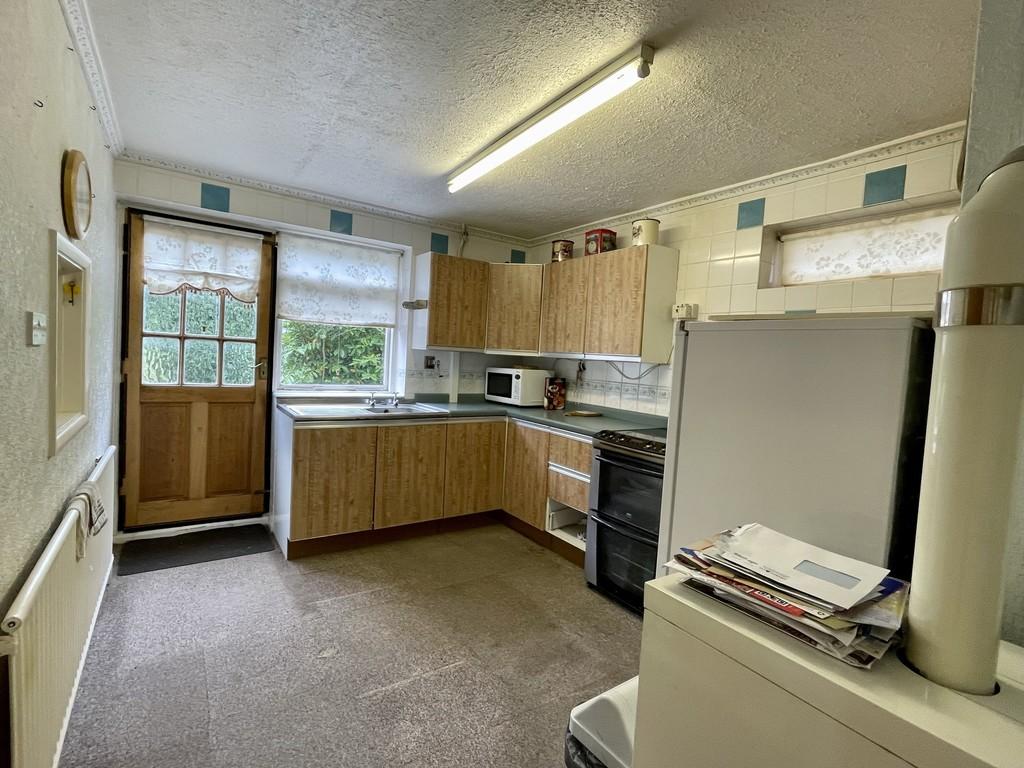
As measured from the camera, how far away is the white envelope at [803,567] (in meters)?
0.68

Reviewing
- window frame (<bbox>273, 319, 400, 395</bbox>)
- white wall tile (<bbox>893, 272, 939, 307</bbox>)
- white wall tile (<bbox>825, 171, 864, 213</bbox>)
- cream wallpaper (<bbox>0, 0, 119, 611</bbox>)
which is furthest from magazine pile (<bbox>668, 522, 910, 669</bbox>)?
window frame (<bbox>273, 319, 400, 395</bbox>)

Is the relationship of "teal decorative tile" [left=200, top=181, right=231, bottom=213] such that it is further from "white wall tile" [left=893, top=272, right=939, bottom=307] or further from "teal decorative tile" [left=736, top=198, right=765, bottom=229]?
"white wall tile" [left=893, top=272, right=939, bottom=307]

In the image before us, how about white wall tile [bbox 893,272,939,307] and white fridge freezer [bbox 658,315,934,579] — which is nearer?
white fridge freezer [bbox 658,315,934,579]

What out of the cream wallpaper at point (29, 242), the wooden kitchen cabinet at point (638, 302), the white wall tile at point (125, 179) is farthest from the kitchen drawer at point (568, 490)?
the white wall tile at point (125, 179)

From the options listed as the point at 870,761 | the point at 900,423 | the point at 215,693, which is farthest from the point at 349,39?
the point at 215,693

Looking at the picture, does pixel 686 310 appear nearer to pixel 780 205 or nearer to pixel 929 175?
pixel 780 205

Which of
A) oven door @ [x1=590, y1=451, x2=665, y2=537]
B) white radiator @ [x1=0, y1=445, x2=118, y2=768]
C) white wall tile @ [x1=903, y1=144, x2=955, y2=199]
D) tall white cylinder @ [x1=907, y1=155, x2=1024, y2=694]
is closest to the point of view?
tall white cylinder @ [x1=907, y1=155, x2=1024, y2=694]

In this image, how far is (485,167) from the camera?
107 inches

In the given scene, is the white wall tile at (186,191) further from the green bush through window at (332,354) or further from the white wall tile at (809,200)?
the white wall tile at (809,200)

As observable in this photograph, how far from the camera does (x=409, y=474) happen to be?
11.3 ft

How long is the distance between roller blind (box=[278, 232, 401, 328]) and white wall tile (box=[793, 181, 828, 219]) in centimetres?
290

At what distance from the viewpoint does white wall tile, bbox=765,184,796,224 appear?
106 inches

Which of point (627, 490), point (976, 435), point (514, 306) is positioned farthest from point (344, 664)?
point (514, 306)

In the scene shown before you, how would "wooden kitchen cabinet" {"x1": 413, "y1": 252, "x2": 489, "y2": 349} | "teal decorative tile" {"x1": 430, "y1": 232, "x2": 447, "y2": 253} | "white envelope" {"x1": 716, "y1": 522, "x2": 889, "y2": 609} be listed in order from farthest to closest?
1. "teal decorative tile" {"x1": 430, "y1": 232, "x2": 447, "y2": 253}
2. "wooden kitchen cabinet" {"x1": 413, "y1": 252, "x2": 489, "y2": 349}
3. "white envelope" {"x1": 716, "y1": 522, "x2": 889, "y2": 609}
